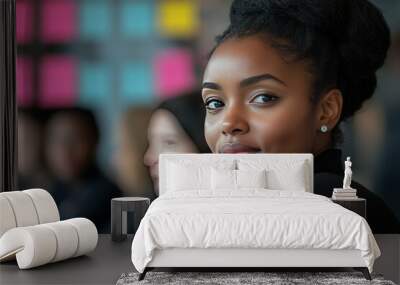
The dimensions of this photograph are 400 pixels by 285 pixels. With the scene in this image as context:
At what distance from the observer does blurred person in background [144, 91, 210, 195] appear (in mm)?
6941

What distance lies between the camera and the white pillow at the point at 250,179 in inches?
238

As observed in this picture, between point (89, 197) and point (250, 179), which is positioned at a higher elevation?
point (250, 179)

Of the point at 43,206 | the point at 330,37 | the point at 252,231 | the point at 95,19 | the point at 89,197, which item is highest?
the point at 95,19

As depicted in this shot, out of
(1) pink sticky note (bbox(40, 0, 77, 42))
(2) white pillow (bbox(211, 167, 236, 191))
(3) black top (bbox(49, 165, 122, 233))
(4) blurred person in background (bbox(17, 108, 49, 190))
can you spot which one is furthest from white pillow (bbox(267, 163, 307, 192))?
(1) pink sticky note (bbox(40, 0, 77, 42))

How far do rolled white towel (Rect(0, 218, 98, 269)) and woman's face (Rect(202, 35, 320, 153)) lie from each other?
221 cm

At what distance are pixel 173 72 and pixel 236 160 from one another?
1.25 meters

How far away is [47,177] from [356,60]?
11.9 feet

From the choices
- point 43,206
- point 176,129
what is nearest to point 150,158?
point 176,129

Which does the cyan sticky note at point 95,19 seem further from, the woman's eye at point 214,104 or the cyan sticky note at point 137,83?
the woman's eye at point 214,104

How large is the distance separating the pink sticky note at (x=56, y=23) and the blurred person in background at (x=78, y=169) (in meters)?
0.83

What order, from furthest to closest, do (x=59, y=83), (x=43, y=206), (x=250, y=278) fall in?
(x=59, y=83)
(x=43, y=206)
(x=250, y=278)

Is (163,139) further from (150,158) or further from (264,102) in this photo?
(264,102)

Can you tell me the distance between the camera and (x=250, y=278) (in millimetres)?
4578

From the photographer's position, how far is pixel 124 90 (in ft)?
23.0
